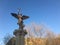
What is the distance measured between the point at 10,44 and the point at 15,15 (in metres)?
13.3

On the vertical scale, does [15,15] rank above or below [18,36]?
above

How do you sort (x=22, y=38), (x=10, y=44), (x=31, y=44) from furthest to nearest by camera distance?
1. (x=31, y=44)
2. (x=10, y=44)
3. (x=22, y=38)

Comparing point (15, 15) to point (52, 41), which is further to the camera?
point (52, 41)

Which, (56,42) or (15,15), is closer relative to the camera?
(15,15)

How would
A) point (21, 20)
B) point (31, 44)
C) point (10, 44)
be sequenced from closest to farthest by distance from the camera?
point (21, 20), point (10, 44), point (31, 44)

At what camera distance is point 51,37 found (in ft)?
108

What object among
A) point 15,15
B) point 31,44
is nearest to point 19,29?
point 15,15

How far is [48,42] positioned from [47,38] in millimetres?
855

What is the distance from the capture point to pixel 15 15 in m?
19.7

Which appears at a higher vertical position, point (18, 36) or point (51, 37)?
point (51, 37)

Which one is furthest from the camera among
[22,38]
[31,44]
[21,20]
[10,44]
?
[31,44]

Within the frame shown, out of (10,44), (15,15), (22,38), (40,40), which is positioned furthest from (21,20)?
(40,40)

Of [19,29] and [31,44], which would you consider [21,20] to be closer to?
[19,29]

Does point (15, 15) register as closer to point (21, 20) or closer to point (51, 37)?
point (21, 20)
